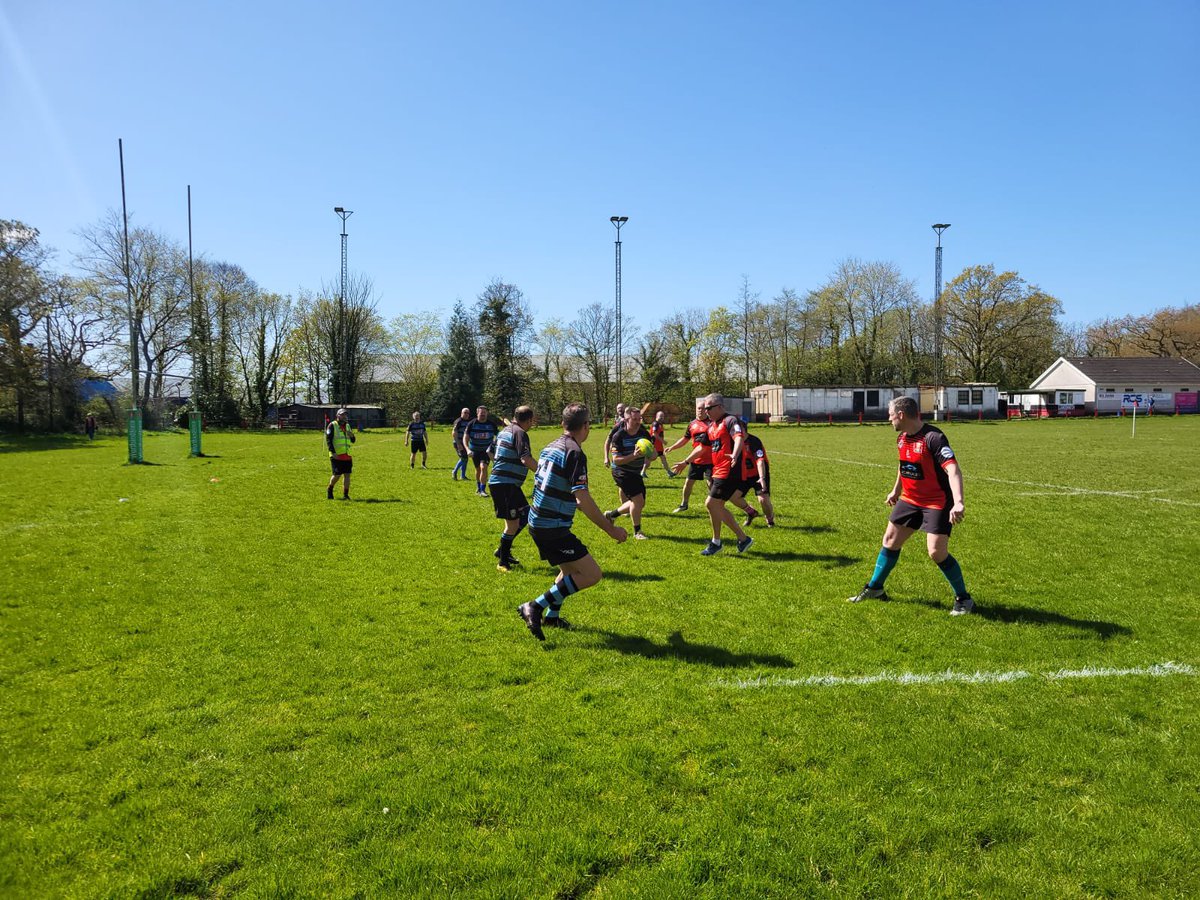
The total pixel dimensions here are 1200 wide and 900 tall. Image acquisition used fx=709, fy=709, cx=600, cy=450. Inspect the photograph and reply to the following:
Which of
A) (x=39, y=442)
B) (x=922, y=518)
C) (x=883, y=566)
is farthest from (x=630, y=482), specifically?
(x=39, y=442)

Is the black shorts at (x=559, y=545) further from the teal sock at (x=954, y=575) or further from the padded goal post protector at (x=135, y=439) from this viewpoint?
the padded goal post protector at (x=135, y=439)

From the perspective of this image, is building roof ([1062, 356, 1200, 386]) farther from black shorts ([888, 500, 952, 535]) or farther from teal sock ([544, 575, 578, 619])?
teal sock ([544, 575, 578, 619])

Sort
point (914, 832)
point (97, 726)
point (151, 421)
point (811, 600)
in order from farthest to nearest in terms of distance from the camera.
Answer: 1. point (151, 421)
2. point (811, 600)
3. point (97, 726)
4. point (914, 832)

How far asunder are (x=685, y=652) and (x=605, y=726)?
1.49 meters

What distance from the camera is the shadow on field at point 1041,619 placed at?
20.6 ft

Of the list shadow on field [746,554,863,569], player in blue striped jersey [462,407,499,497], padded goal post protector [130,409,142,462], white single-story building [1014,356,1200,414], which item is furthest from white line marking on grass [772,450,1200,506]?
white single-story building [1014,356,1200,414]

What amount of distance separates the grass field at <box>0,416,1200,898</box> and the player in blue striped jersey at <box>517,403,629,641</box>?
1.38 ft

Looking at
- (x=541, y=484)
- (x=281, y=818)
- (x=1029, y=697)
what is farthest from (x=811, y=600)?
(x=281, y=818)

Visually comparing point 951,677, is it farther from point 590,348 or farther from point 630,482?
point 590,348

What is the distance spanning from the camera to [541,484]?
6.09 metres

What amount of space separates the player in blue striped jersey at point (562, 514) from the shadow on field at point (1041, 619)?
387cm

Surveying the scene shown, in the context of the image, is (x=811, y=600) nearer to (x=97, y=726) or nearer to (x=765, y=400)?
(x=97, y=726)

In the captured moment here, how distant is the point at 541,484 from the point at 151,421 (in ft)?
180

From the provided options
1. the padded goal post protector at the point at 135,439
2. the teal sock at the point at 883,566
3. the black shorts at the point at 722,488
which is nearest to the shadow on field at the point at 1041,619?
the teal sock at the point at 883,566
